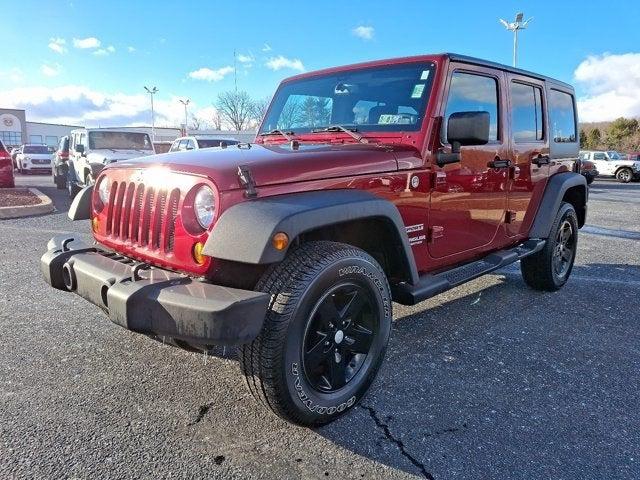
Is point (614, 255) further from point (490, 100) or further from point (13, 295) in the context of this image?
point (13, 295)

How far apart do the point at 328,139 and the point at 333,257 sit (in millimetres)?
1247

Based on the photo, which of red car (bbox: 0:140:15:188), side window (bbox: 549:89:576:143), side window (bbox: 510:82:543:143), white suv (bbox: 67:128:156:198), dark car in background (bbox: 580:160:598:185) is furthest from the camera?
red car (bbox: 0:140:15:188)

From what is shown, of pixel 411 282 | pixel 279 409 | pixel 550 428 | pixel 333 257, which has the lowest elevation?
pixel 550 428

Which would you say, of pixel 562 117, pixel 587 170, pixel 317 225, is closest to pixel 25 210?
pixel 317 225

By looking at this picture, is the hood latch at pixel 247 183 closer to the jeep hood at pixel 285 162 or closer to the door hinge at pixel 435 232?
the jeep hood at pixel 285 162

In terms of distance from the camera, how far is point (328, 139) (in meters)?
3.34

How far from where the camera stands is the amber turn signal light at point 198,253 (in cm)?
228

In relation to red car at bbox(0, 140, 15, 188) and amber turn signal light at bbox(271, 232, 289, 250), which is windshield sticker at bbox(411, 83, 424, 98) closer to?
amber turn signal light at bbox(271, 232, 289, 250)

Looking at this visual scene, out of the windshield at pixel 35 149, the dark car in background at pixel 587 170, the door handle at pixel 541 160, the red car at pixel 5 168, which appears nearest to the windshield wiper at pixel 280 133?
the door handle at pixel 541 160

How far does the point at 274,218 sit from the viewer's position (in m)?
2.14

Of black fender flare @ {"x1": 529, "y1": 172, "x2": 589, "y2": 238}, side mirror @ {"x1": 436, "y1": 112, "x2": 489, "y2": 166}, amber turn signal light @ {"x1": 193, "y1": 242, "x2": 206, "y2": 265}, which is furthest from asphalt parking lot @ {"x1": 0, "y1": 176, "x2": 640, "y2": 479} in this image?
side mirror @ {"x1": 436, "y1": 112, "x2": 489, "y2": 166}

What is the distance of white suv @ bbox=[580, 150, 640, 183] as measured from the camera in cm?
2544

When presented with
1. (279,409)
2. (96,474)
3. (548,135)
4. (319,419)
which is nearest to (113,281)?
(96,474)

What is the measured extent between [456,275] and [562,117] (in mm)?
2658
